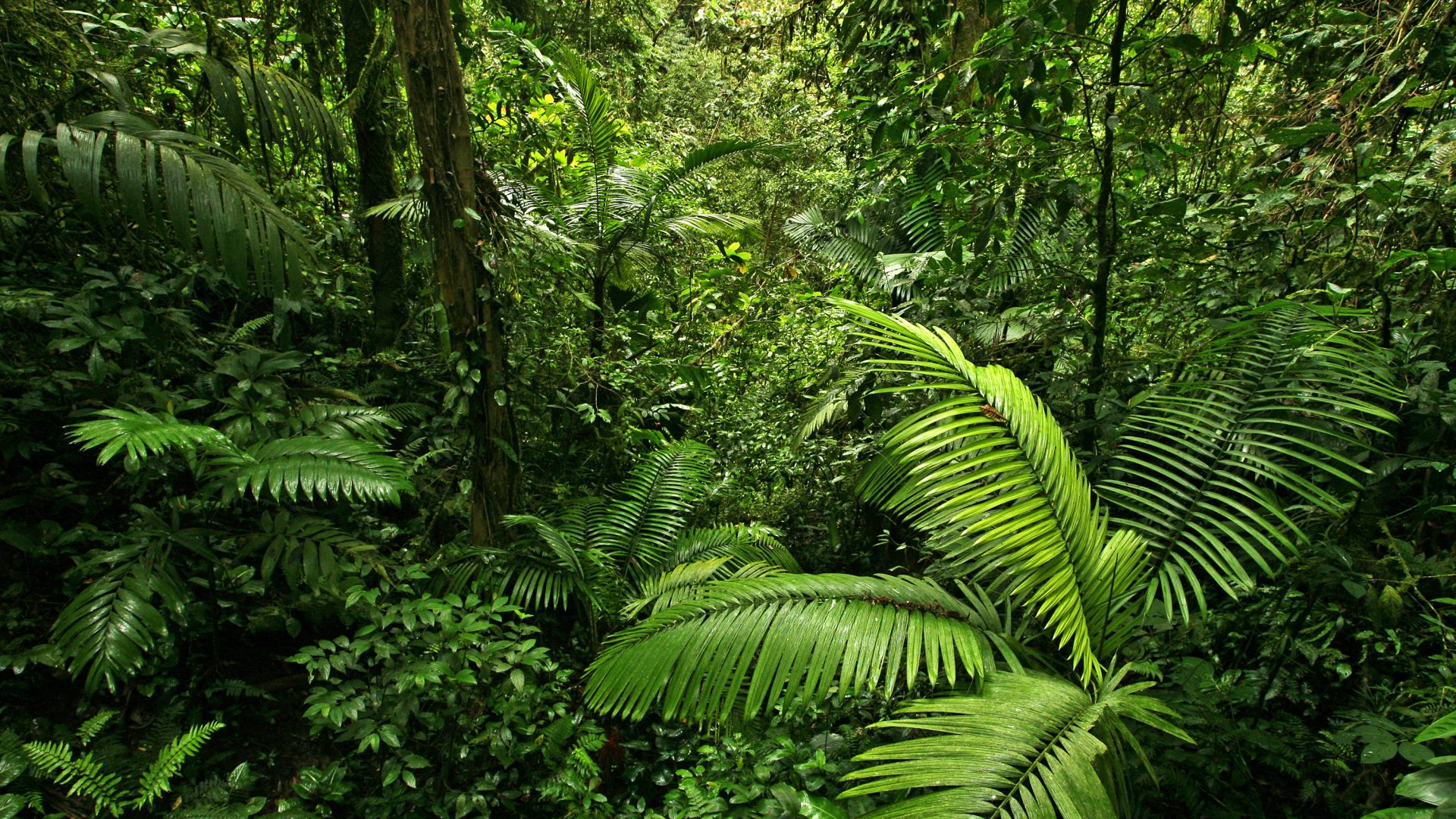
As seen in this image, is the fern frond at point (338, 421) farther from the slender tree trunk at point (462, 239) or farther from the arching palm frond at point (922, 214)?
the arching palm frond at point (922, 214)

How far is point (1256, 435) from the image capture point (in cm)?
208

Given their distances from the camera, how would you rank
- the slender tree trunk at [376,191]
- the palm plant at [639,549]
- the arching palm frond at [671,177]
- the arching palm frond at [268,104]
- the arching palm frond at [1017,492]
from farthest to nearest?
the arching palm frond at [671,177], the slender tree trunk at [376,191], the palm plant at [639,549], the arching palm frond at [268,104], the arching palm frond at [1017,492]

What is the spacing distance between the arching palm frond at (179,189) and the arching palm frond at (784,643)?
1.69m

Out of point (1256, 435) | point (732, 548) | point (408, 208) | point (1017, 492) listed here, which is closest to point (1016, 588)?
point (1017, 492)

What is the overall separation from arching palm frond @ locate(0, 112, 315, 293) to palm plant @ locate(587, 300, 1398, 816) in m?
1.70

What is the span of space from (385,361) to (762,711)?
2.27m

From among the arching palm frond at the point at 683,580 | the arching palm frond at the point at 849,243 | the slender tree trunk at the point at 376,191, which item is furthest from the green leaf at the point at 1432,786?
the slender tree trunk at the point at 376,191

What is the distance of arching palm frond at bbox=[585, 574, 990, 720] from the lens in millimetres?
1569

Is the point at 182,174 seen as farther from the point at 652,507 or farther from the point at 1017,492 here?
the point at 1017,492

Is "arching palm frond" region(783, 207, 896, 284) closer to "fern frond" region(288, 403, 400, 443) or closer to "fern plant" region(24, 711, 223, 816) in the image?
"fern frond" region(288, 403, 400, 443)

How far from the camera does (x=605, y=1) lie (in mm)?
5758

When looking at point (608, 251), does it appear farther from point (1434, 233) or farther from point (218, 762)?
point (1434, 233)

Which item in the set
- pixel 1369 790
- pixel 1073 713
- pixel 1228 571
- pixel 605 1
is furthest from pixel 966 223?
pixel 605 1

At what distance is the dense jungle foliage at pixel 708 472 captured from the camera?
68.6 inches
